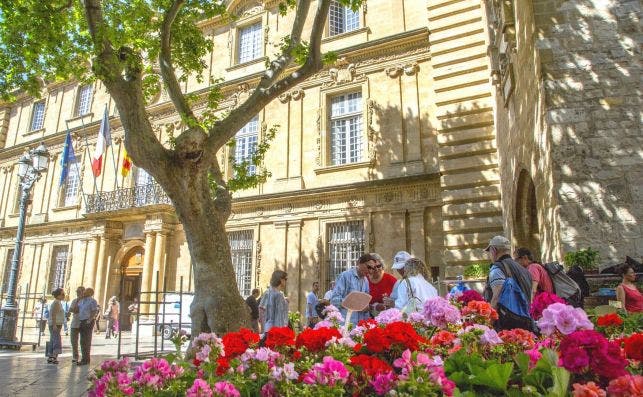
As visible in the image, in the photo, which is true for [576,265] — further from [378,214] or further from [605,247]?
[378,214]

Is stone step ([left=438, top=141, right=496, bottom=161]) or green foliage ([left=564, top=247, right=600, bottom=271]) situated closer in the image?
green foliage ([left=564, top=247, right=600, bottom=271])

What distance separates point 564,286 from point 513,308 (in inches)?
57.5

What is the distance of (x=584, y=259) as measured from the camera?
5801 millimetres

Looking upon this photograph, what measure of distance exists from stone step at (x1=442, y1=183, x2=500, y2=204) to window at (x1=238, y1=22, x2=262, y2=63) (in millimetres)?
10002

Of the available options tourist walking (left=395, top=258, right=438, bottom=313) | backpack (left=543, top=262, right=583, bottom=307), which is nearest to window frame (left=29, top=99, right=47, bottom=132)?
tourist walking (left=395, top=258, right=438, bottom=313)

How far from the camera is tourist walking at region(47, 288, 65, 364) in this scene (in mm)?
8875

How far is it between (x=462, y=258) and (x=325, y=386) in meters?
9.55

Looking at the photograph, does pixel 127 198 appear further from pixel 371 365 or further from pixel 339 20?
pixel 371 365

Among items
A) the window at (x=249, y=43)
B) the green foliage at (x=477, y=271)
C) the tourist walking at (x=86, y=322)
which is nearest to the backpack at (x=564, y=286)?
the green foliage at (x=477, y=271)

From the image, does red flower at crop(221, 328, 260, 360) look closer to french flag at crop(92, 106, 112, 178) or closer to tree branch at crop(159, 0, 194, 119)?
tree branch at crop(159, 0, 194, 119)

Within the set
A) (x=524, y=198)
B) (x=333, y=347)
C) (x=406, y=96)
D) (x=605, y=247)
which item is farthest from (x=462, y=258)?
(x=333, y=347)

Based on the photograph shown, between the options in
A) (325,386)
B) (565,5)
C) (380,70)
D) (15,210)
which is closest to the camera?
(325,386)

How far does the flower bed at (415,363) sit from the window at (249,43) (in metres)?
16.4

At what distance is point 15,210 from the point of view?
77.2ft
